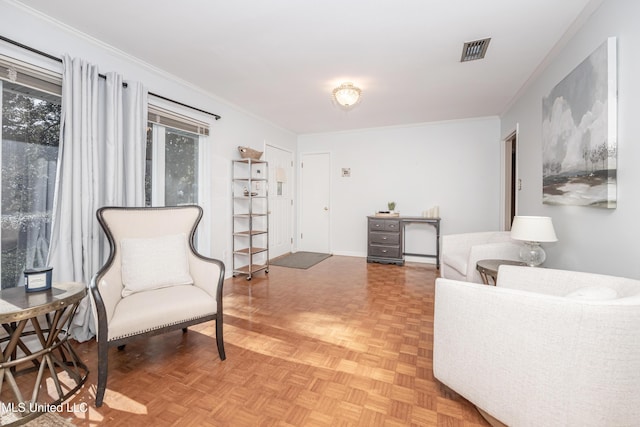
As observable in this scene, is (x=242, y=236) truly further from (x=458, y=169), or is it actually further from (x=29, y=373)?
(x=458, y=169)

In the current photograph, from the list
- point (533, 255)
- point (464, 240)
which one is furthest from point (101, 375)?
point (464, 240)

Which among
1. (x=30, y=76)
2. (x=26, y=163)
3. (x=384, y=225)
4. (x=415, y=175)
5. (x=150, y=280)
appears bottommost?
(x=150, y=280)

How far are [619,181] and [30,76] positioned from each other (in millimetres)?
3925

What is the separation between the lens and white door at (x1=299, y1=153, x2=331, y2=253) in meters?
5.90

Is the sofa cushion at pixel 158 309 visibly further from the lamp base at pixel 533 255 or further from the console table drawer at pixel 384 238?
the console table drawer at pixel 384 238

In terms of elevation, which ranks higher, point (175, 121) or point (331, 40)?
point (331, 40)

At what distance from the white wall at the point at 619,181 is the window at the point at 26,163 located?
3.79m

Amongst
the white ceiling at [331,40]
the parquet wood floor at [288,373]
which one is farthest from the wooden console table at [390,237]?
the white ceiling at [331,40]

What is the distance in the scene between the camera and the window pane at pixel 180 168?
131 inches

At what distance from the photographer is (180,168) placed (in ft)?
11.4

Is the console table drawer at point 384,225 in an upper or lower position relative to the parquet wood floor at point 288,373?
upper

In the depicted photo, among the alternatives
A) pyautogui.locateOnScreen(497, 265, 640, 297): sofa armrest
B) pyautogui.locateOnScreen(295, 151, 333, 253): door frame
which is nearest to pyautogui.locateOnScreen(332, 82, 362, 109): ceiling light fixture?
pyautogui.locateOnScreen(497, 265, 640, 297): sofa armrest

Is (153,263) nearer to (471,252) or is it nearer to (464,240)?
(471,252)

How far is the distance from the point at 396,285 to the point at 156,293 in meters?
2.79
